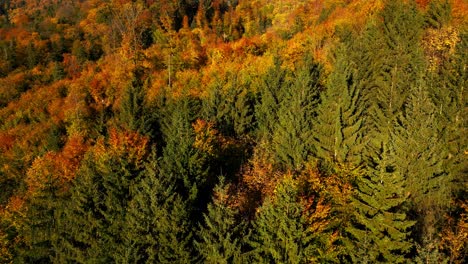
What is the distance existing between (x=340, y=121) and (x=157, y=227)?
21565 millimetres

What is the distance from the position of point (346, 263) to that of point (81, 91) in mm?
86046

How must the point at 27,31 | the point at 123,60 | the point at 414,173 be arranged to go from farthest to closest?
the point at 27,31 → the point at 123,60 → the point at 414,173

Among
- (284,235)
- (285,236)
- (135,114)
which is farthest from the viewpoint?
(135,114)

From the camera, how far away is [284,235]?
28.9 m

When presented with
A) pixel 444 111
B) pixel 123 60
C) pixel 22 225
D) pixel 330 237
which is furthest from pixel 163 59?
pixel 330 237

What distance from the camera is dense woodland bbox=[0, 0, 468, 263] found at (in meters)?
29.6

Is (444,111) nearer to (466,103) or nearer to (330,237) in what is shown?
(466,103)

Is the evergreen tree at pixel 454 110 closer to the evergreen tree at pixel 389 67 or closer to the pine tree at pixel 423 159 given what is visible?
the pine tree at pixel 423 159

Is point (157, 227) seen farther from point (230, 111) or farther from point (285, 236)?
point (230, 111)

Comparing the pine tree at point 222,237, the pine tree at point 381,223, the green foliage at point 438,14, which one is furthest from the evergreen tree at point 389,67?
the pine tree at point 222,237

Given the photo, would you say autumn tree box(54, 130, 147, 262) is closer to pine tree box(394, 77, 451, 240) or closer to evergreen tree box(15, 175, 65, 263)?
evergreen tree box(15, 175, 65, 263)

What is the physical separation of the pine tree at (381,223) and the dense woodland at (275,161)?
0.11 meters

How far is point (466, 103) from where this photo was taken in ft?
147

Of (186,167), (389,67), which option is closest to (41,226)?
(186,167)
